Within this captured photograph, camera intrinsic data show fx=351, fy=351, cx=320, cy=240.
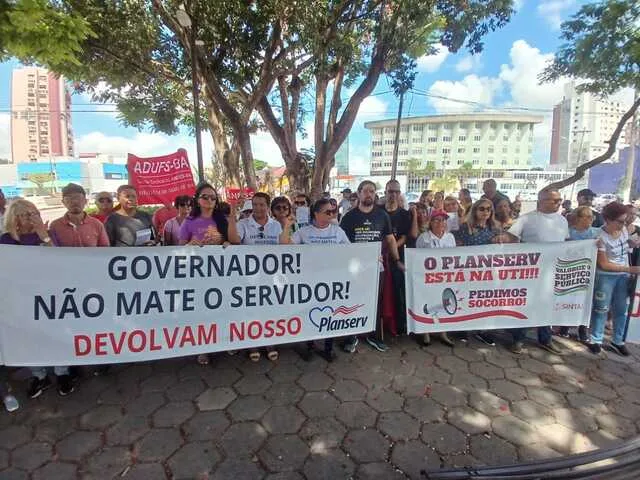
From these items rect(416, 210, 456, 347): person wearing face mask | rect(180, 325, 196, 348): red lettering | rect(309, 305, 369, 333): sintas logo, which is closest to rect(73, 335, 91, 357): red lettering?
rect(180, 325, 196, 348): red lettering

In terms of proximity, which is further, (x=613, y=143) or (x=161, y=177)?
(x=613, y=143)

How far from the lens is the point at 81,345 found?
2596 mm

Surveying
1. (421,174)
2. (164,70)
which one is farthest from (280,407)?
(421,174)

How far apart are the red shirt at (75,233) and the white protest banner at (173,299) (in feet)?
1.12

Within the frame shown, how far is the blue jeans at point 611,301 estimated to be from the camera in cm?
351

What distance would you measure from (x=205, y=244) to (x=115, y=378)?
54.1 inches

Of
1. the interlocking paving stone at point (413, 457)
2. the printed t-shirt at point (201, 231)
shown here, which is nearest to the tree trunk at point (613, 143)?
the interlocking paving stone at point (413, 457)

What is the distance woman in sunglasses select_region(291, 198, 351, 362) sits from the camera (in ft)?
10.8

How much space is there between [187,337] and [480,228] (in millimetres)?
2988

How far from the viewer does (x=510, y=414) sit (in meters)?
2.59

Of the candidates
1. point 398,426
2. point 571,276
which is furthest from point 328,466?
point 571,276

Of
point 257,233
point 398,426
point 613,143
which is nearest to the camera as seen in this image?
point 398,426

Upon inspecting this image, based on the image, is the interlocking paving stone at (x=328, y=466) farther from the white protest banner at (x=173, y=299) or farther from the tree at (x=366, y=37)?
the tree at (x=366, y=37)

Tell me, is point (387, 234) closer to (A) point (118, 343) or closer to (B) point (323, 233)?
(B) point (323, 233)
